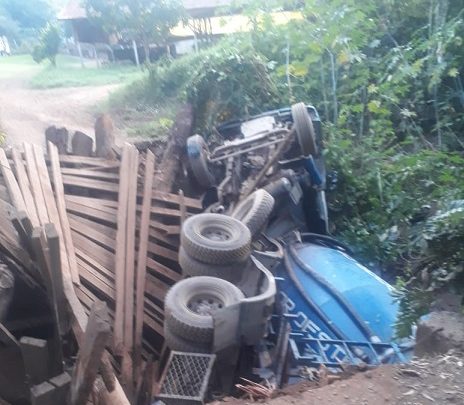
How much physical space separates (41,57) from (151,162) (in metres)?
19.7

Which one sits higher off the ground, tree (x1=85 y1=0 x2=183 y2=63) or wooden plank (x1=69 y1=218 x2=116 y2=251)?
tree (x1=85 y1=0 x2=183 y2=63)

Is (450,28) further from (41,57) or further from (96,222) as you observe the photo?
(41,57)

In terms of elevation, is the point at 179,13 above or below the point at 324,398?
above

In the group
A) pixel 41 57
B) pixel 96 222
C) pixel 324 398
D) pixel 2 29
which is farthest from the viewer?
pixel 2 29

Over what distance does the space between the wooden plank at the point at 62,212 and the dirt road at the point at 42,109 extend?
5495mm

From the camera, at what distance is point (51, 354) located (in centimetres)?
352

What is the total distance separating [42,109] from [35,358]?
14.3m

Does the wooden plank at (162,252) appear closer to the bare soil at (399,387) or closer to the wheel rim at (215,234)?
the wheel rim at (215,234)

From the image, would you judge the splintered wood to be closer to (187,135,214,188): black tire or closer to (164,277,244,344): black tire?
(187,135,214,188): black tire

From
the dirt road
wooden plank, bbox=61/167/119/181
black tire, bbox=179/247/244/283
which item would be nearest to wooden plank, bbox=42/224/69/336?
black tire, bbox=179/247/244/283

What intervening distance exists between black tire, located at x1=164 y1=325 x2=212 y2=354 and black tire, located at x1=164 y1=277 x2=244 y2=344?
39 mm

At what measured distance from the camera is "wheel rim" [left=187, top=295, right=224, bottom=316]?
4727mm

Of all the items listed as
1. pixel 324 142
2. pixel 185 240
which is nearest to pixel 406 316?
pixel 185 240

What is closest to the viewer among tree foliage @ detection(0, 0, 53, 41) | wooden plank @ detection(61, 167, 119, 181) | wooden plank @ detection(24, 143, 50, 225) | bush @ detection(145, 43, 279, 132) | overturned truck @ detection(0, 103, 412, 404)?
overturned truck @ detection(0, 103, 412, 404)
